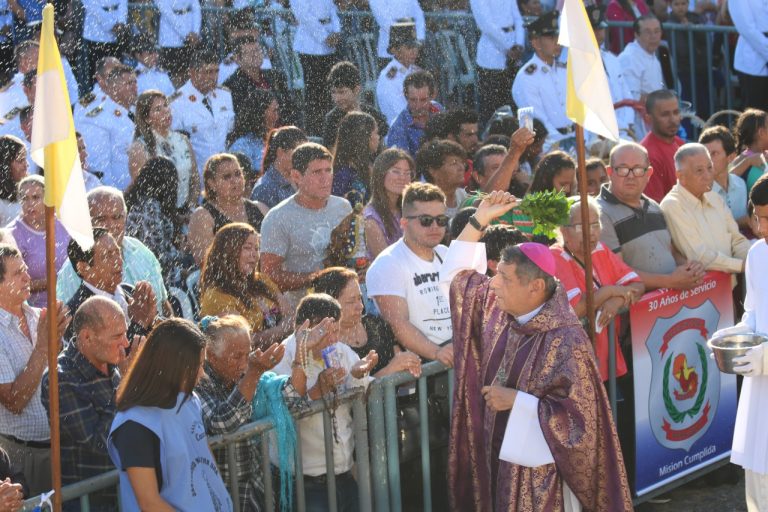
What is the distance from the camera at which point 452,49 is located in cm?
1333

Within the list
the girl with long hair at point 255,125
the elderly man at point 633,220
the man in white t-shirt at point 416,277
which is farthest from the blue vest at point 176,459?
the girl with long hair at point 255,125

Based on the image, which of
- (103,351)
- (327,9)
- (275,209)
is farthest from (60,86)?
(327,9)

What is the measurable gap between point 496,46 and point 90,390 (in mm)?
8577

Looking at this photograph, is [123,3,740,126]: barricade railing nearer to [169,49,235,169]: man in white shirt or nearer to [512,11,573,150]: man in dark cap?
[512,11,573,150]: man in dark cap

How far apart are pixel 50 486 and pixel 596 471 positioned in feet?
7.93

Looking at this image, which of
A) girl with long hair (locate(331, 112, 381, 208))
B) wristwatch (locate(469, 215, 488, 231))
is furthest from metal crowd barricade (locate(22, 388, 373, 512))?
girl with long hair (locate(331, 112, 381, 208))

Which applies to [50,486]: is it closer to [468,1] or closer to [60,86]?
[60,86]

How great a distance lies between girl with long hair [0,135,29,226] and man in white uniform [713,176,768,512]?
13.9 feet

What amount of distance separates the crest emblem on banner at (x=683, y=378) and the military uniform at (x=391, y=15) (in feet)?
18.6

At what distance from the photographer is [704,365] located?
784cm

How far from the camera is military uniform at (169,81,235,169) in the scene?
1055 centimetres

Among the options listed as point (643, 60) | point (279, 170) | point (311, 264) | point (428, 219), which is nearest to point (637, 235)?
point (428, 219)

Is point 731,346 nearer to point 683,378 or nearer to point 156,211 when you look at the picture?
point 683,378

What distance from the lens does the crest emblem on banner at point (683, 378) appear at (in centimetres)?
750
